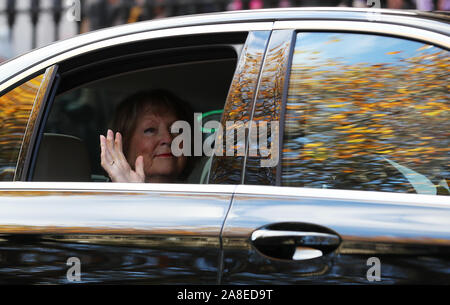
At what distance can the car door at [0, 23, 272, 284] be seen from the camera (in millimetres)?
1914

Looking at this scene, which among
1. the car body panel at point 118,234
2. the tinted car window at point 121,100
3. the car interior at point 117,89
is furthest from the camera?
the tinted car window at point 121,100

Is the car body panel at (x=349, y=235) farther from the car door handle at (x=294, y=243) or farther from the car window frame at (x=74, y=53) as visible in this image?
the car window frame at (x=74, y=53)

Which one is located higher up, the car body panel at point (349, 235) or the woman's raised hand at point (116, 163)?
the woman's raised hand at point (116, 163)

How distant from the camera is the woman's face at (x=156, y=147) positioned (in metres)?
3.03

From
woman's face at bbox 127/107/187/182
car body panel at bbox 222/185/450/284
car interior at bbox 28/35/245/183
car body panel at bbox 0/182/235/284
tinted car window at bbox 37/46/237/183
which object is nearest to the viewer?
car body panel at bbox 222/185/450/284

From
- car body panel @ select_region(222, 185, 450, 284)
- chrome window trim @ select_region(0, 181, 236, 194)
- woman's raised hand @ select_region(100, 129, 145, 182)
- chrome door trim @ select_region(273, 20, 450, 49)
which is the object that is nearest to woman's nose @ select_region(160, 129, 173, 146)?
woman's raised hand @ select_region(100, 129, 145, 182)

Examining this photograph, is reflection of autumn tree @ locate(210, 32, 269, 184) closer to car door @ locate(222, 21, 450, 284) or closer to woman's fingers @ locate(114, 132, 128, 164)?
car door @ locate(222, 21, 450, 284)

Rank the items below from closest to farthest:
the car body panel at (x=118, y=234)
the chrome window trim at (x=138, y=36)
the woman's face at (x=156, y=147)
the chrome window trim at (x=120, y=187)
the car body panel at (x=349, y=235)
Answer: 1. the car body panel at (x=349, y=235)
2. the car body panel at (x=118, y=234)
3. the chrome window trim at (x=120, y=187)
4. the chrome window trim at (x=138, y=36)
5. the woman's face at (x=156, y=147)

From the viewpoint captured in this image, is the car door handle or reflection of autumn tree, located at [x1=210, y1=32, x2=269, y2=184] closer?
the car door handle

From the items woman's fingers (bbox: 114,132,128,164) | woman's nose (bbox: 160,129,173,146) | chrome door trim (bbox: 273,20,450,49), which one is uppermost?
chrome door trim (bbox: 273,20,450,49)

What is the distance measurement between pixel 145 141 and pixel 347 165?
53.4 inches

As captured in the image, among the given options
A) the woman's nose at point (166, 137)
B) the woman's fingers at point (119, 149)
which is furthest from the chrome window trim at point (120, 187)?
the woman's nose at point (166, 137)
